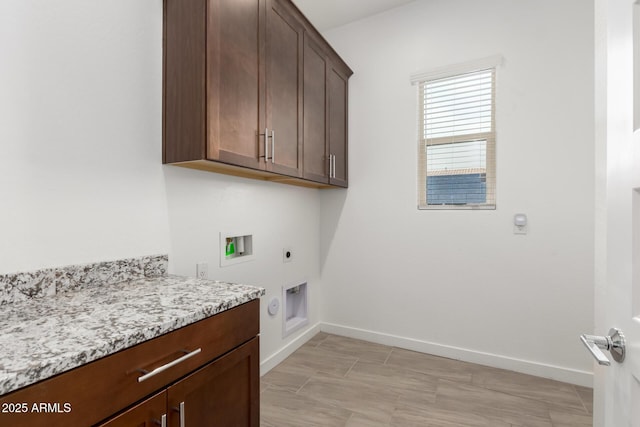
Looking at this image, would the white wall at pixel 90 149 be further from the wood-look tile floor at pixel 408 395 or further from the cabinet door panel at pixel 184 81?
the wood-look tile floor at pixel 408 395

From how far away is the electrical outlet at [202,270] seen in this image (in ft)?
5.47

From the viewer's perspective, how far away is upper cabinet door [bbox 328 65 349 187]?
8.14 ft

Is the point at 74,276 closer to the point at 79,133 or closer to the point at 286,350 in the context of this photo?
the point at 79,133

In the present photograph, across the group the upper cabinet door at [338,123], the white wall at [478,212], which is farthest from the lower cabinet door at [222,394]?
the white wall at [478,212]

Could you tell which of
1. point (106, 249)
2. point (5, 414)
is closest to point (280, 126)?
point (106, 249)

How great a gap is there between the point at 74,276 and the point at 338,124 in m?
2.10

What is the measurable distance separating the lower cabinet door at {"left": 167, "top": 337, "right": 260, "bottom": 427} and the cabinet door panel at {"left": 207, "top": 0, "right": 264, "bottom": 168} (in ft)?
2.81

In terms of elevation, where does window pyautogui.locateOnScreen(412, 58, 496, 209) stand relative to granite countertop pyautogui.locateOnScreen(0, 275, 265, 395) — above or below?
above

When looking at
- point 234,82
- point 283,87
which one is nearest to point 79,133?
point 234,82

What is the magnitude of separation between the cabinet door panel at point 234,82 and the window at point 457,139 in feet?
4.98

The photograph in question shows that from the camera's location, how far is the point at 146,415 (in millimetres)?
793

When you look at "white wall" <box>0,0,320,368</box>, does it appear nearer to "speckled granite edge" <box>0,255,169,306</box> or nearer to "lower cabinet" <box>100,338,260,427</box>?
"speckled granite edge" <box>0,255,169,306</box>

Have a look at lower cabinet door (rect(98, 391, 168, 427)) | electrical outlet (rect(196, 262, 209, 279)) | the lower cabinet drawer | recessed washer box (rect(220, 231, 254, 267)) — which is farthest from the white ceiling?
lower cabinet door (rect(98, 391, 168, 427))

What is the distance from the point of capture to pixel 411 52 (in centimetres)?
255
